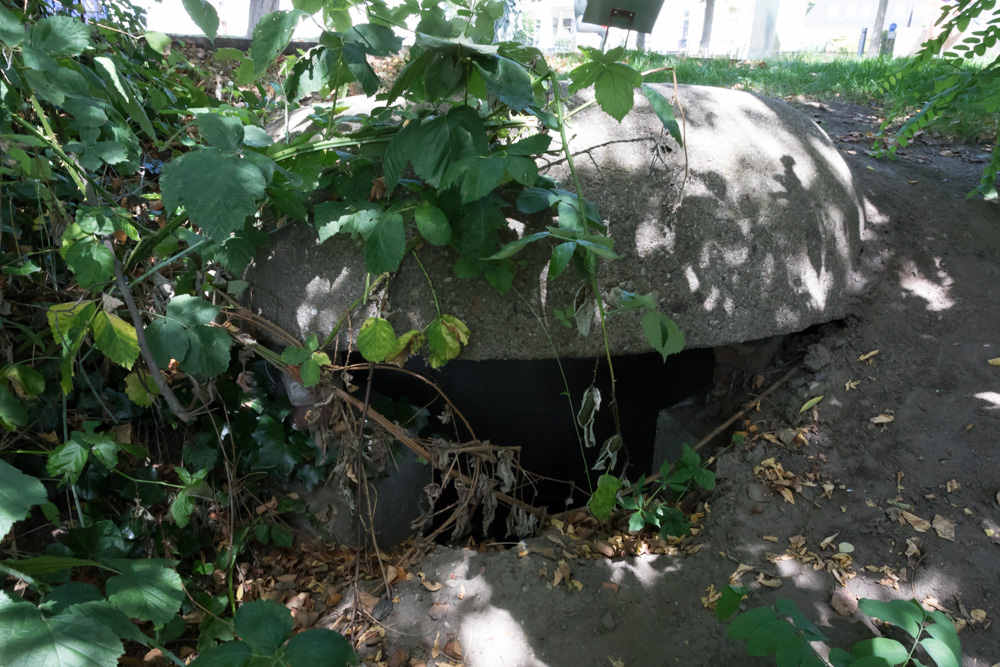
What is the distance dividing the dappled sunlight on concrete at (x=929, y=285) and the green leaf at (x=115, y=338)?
136 inches

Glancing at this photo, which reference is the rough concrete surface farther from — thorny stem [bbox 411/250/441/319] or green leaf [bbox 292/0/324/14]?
green leaf [bbox 292/0/324/14]

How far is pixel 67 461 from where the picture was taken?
2.04 metres

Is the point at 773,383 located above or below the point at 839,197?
below

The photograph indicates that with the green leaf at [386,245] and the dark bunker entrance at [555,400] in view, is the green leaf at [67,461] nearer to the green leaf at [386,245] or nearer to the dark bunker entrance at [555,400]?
the green leaf at [386,245]

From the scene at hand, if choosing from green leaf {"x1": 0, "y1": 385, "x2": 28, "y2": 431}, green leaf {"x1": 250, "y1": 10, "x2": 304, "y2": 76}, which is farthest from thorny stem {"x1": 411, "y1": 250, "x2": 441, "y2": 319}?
green leaf {"x1": 0, "y1": 385, "x2": 28, "y2": 431}

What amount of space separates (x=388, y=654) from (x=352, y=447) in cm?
84

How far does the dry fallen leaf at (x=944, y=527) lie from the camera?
8.08ft

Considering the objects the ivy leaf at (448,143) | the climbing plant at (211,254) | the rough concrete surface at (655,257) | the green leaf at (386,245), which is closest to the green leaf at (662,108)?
the climbing plant at (211,254)

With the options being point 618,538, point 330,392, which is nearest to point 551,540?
point 618,538

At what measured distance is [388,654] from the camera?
2402 mm

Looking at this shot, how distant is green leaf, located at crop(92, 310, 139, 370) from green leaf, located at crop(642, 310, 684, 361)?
165 cm

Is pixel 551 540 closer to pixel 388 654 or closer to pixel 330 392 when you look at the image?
pixel 388 654

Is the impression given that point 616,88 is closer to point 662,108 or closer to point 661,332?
point 662,108

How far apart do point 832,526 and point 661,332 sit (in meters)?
1.30
